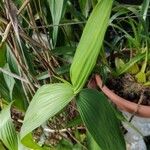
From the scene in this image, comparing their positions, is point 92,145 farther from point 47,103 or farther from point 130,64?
point 130,64

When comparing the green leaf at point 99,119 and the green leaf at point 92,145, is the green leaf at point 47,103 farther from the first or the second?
the green leaf at point 92,145

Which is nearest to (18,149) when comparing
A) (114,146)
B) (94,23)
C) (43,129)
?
(43,129)

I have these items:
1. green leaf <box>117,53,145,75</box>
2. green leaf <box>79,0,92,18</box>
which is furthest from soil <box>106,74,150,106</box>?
green leaf <box>79,0,92,18</box>

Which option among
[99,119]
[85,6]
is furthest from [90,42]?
[85,6]

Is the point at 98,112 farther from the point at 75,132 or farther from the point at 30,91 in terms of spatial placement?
the point at 75,132

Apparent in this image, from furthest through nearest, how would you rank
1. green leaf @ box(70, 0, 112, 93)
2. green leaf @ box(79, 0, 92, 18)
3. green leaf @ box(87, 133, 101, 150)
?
green leaf @ box(79, 0, 92, 18) < green leaf @ box(87, 133, 101, 150) < green leaf @ box(70, 0, 112, 93)

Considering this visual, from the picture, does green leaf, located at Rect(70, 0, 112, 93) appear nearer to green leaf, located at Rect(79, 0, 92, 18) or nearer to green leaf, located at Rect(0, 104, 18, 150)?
green leaf, located at Rect(0, 104, 18, 150)
